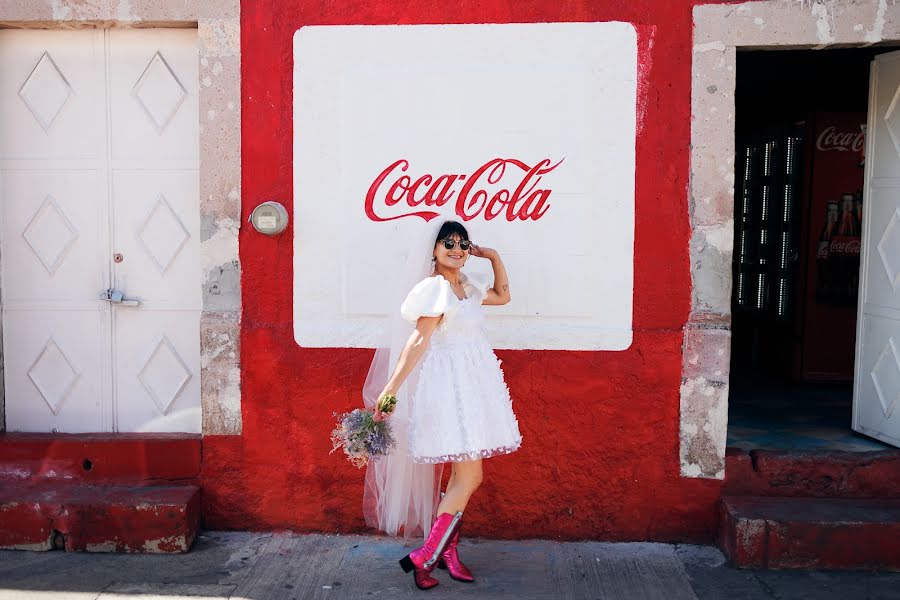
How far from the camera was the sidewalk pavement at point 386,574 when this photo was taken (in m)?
4.24

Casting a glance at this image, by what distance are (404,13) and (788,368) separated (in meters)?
4.86

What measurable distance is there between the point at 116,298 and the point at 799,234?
5.78m

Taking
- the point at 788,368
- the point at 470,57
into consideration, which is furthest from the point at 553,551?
the point at 788,368

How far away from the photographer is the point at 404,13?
188 inches

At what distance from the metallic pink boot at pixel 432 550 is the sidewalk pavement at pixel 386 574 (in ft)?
0.22

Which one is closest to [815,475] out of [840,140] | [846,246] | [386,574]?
[386,574]

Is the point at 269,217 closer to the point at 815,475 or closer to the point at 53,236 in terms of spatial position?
the point at 53,236

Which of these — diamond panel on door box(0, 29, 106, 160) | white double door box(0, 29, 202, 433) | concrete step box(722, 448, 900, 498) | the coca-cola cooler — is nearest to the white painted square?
white double door box(0, 29, 202, 433)

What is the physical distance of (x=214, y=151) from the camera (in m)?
4.85

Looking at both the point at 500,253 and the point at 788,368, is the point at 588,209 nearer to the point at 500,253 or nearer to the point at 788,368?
the point at 500,253

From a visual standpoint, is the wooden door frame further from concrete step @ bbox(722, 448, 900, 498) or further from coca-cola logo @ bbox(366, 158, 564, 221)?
concrete step @ bbox(722, 448, 900, 498)

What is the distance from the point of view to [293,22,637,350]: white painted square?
187 inches

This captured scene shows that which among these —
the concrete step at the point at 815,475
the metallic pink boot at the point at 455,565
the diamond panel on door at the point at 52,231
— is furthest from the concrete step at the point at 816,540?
the diamond panel on door at the point at 52,231

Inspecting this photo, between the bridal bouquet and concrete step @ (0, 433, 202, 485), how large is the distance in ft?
4.38
